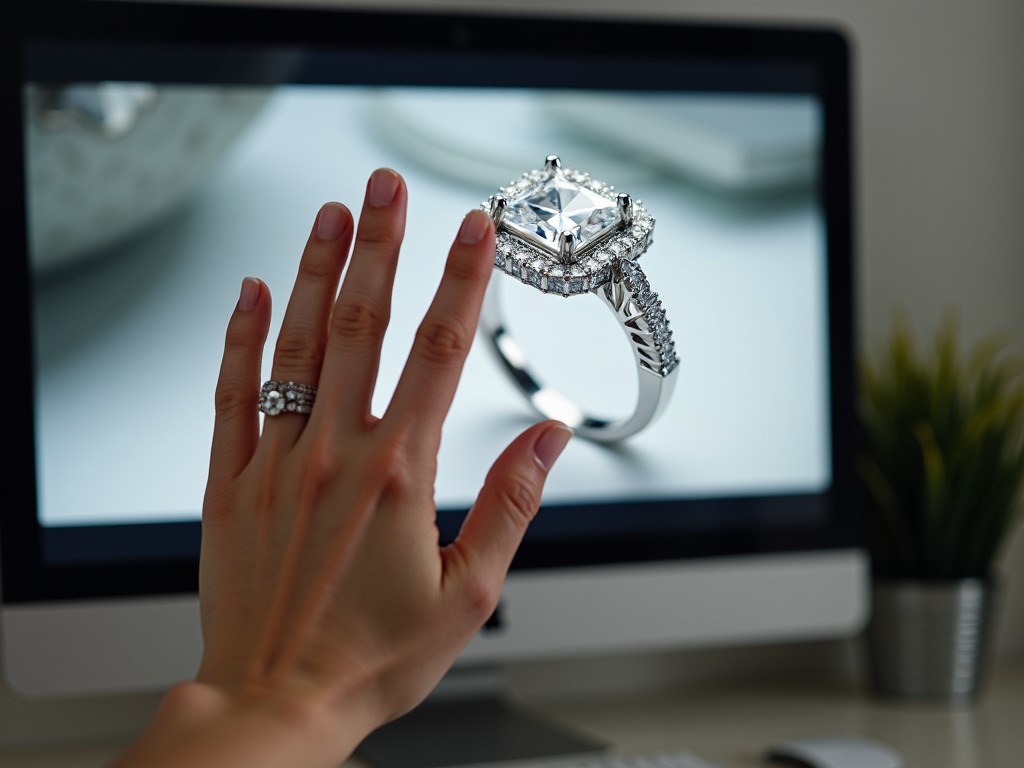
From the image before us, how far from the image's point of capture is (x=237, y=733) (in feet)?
1.13

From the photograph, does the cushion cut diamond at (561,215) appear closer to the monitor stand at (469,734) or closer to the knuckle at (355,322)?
the knuckle at (355,322)

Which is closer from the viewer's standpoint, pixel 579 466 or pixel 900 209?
pixel 579 466

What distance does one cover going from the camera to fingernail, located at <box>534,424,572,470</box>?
1.45 ft

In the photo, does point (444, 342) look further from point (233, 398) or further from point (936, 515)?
point (936, 515)

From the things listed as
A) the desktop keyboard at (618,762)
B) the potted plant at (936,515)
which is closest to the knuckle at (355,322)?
the desktop keyboard at (618,762)

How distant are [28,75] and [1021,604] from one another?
3.93ft

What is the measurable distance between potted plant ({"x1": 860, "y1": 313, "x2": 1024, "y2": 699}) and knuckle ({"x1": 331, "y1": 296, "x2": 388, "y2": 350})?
2.69ft

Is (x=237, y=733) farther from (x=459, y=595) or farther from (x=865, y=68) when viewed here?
(x=865, y=68)

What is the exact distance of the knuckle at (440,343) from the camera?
0.40 metres

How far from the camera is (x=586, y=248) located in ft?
1.94

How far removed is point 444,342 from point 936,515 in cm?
84

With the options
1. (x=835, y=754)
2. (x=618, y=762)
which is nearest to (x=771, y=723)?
(x=835, y=754)

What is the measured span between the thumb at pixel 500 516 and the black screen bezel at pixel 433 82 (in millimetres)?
501

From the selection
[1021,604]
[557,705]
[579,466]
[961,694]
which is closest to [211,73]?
[579,466]
